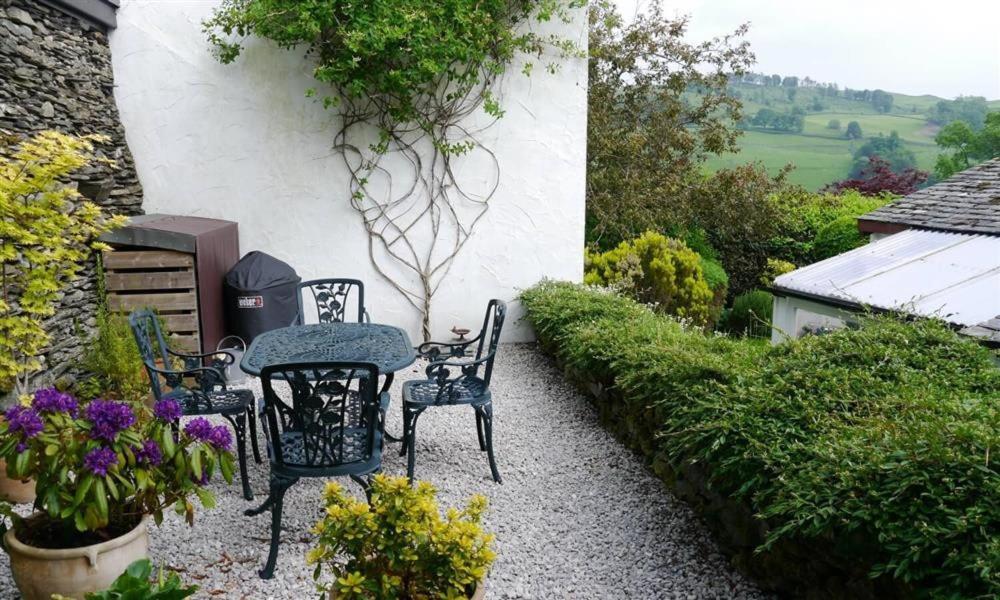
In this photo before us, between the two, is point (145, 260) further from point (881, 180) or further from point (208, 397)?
point (881, 180)

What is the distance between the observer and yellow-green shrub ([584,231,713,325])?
8.58 metres

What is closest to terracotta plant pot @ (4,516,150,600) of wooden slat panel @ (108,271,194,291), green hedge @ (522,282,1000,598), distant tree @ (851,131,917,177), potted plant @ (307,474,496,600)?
potted plant @ (307,474,496,600)

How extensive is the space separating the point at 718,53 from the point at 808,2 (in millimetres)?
10619

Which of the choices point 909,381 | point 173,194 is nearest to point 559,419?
point 909,381

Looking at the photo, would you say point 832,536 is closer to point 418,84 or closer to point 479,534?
point 479,534

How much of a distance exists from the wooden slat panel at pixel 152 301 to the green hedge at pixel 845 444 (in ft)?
11.2

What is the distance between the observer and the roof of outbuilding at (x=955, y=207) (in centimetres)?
842

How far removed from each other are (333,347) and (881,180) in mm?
17743

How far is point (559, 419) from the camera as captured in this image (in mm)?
5344

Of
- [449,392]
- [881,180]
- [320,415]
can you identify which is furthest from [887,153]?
[320,415]

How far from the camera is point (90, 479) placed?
8.06 feet

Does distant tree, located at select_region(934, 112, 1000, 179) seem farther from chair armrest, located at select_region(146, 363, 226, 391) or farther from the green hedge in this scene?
chair armrest, located at select_region(146, 363, 226, 391)

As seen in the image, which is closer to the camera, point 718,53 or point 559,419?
point 559,419

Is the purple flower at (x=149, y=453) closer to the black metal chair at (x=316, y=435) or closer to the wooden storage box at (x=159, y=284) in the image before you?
the black metal chair at (x=316, y=435)
